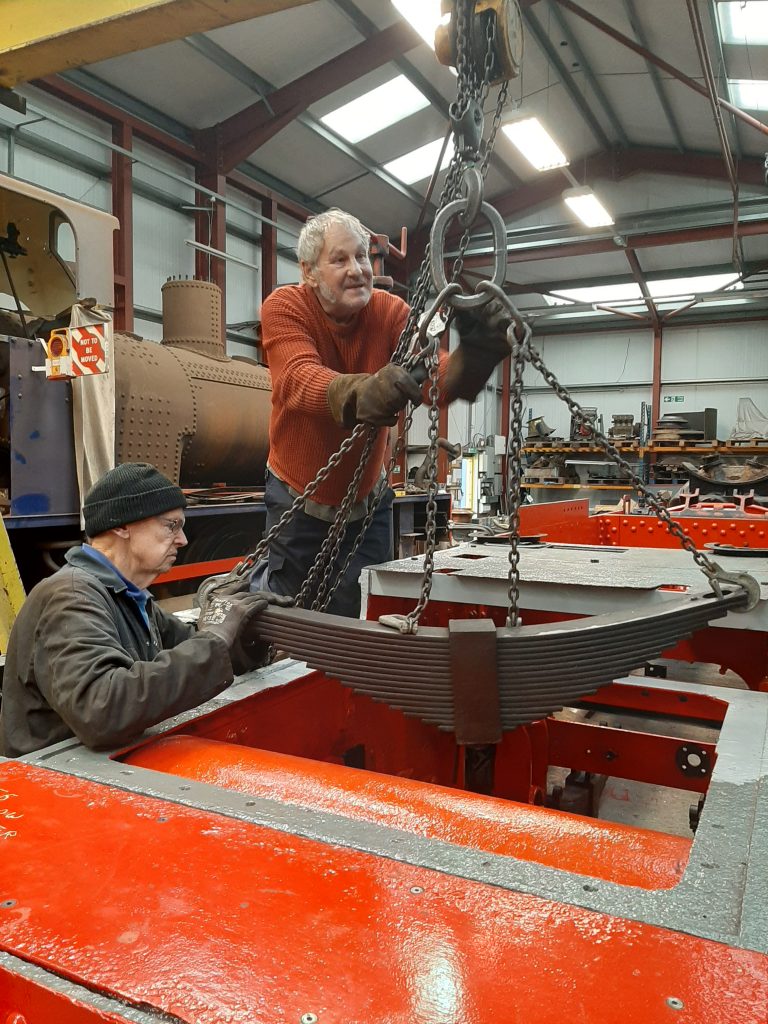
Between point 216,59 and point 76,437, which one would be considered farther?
point 216,59

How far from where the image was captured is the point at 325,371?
2.33 m

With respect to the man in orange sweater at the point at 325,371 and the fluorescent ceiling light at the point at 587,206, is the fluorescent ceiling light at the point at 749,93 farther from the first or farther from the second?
the man in orange sweater at the point at 325,371

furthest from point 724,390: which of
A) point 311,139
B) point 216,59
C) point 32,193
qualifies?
point 32,193

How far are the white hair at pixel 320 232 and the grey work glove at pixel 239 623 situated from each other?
51.6 inches

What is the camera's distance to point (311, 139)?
11.6m

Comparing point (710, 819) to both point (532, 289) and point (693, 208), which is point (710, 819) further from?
point (532, 289)

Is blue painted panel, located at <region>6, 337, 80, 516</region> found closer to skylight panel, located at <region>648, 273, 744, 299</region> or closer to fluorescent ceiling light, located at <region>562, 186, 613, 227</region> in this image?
fluorescent ceiling light, located at <region>562, 186, 613, 227</region>

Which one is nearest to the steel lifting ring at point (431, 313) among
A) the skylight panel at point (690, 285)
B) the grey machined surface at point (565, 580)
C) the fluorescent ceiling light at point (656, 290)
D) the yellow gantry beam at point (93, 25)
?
the grey machined surface at point (565, 580)

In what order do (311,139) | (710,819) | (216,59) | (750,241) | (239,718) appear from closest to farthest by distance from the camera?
1. (710,819)
2. (239,718)
3. (216,59)
4. (311,139)
5. (750,241)

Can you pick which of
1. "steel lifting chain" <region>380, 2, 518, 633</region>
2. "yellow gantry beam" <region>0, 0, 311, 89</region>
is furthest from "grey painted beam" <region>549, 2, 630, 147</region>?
"steel lifting chain" <region>380, 2, 518, 633</region>

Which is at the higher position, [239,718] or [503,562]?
[503,562]

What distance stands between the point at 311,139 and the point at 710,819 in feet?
40.2

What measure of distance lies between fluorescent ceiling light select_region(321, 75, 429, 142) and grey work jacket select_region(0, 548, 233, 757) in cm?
1097

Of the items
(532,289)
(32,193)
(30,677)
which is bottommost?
(30,677)
